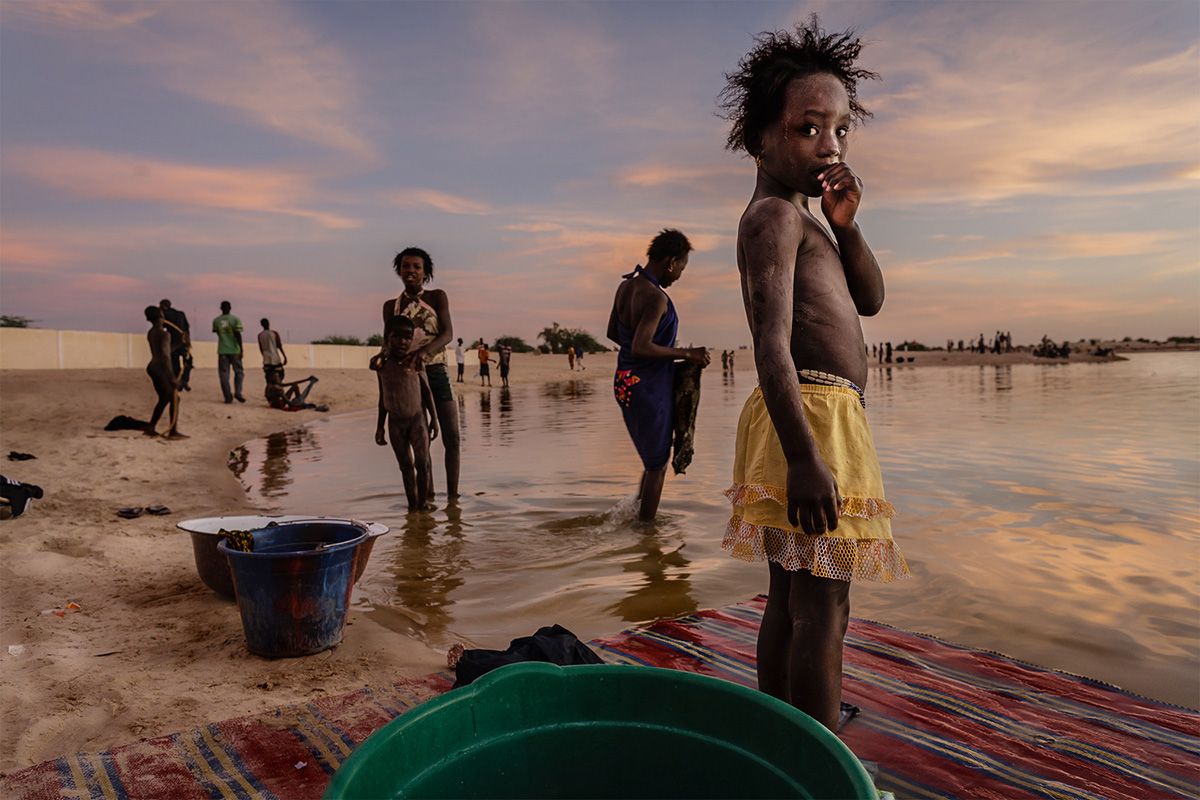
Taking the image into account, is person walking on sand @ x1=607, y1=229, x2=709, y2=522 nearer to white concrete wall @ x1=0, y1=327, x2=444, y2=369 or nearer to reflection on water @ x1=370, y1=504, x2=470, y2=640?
reflection on water @ x1=370, y1=504, x2=470, y2=640

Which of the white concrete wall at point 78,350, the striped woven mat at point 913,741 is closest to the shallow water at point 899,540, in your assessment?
the striped woven mat at point 913,741

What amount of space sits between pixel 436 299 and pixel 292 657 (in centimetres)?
343

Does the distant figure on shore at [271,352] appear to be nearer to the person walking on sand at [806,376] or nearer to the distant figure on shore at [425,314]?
the distant figure on shore at [425,314]

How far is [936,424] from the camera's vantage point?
1201 cm

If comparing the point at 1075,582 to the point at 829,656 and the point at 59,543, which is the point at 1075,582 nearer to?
the point at 829,656

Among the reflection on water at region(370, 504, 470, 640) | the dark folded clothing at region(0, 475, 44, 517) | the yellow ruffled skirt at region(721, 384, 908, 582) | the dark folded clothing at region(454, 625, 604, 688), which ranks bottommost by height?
the reflection on water at region(370, 504, 470, 640)

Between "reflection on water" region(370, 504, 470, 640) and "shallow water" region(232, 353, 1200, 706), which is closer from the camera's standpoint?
"shallow water" region(232, 353, 1200, 706)

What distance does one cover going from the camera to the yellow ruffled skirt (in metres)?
1.77

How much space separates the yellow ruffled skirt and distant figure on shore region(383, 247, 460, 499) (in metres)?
4.14

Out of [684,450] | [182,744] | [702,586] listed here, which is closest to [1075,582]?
[702,586]

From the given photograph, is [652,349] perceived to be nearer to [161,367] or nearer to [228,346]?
[161,367]

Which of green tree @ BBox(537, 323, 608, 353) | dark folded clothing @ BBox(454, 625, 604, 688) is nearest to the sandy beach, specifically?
dark folded clothing @ BBox(454, 625, 604, 688)

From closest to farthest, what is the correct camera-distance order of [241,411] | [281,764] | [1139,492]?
[281,764] → [1139,492] → [241,411]

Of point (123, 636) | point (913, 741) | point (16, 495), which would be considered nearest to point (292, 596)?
point (123, 636)
